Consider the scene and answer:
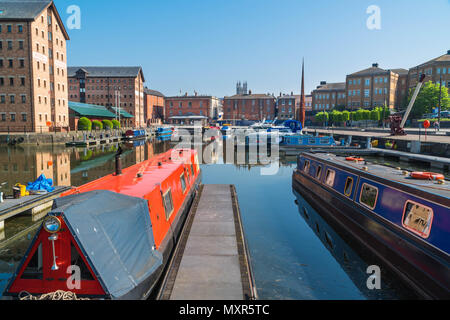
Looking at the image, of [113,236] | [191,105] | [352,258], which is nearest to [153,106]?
[191,105]

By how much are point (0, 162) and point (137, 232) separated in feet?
100.0

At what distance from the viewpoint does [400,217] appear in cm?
948

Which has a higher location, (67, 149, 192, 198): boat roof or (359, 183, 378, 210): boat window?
(67, 149, 192, 198): boat roof

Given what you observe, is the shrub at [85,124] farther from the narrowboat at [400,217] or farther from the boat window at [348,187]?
the boat window at [348,187]

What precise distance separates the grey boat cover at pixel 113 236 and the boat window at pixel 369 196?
767 centimetres

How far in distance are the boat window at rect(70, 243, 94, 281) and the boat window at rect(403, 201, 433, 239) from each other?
7.76m

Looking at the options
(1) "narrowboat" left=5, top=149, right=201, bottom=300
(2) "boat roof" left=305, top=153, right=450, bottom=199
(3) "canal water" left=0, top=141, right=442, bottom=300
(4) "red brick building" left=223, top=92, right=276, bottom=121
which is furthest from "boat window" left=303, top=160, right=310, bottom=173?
(4) "red brick building" left=223, top=92, right=276, bottom=121

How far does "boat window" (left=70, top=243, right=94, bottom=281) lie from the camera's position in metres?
5.64

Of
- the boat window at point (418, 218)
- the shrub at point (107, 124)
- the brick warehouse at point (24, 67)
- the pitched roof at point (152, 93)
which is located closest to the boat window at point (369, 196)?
the boat window at point (418, 218)

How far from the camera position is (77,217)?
5551 millimetres

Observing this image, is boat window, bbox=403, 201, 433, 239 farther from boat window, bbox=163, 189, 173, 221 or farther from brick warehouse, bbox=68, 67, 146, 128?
brick warehouse, bbox=68, 67, 146, 128

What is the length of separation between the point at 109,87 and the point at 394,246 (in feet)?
320
